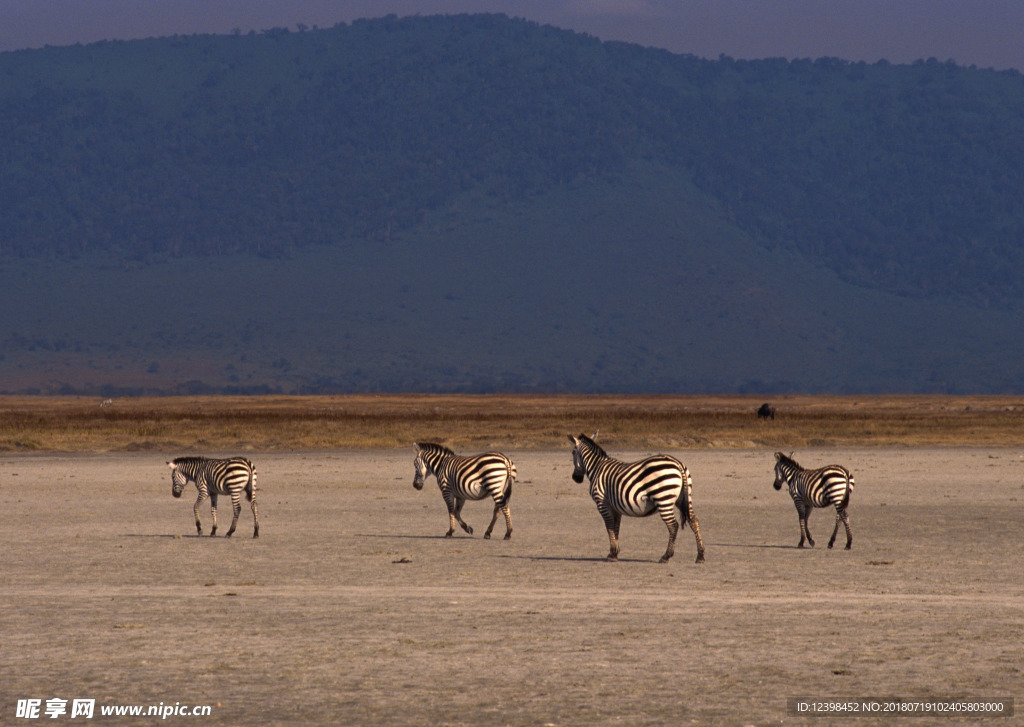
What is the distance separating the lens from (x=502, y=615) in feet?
51.6

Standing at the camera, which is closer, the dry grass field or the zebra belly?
the dry grass field

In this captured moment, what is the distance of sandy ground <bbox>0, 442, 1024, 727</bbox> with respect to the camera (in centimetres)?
1160

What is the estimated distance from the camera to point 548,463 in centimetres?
4575

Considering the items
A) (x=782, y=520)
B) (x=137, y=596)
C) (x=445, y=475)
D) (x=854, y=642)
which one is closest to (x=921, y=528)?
(x=782, y=520)

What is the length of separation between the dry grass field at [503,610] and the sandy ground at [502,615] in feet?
0.16

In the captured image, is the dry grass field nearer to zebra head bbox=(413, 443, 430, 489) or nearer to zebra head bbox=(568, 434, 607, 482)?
zebra head bbox=(413, 443, 430, 489)

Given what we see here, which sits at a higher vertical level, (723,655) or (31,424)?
(31,424)

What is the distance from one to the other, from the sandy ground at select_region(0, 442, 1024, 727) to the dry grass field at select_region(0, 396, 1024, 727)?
0.05 meters

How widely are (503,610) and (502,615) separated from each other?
0.38 metres

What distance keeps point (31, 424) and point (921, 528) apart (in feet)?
195

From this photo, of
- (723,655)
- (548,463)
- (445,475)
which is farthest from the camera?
(548,463)

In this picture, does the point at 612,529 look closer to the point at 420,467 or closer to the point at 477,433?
the point at 420,467

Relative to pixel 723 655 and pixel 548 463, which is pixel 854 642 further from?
pixel 548 463

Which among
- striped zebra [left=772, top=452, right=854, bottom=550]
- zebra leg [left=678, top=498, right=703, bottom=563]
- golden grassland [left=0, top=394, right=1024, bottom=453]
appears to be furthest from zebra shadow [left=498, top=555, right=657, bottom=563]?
golden grassland [left=0, top=394, right=1024, bottom=453]
